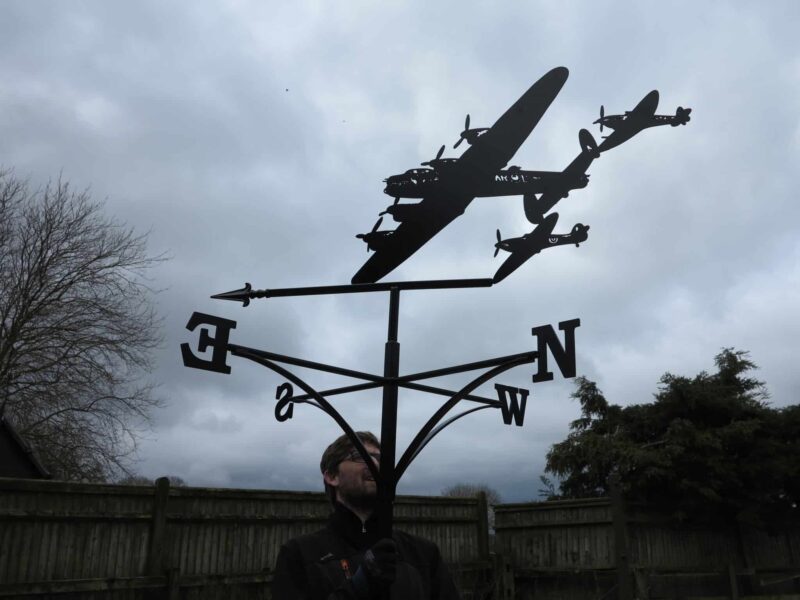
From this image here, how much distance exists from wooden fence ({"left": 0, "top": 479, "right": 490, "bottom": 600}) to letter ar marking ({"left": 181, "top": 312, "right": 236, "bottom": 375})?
5.11 m

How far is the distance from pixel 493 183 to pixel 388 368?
99cm

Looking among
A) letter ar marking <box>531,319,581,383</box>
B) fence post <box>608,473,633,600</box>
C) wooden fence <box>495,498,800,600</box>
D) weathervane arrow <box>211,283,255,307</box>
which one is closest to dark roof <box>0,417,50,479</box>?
wooden fence <box>495,498,800,600</box>

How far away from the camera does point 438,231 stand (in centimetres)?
287

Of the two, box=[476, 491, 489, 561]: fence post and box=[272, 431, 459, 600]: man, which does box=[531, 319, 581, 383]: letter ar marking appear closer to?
box=[272, 431, 459, 600]: man

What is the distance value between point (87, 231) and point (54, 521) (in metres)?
7.77

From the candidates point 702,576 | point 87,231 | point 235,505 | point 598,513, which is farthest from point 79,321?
point 702,576

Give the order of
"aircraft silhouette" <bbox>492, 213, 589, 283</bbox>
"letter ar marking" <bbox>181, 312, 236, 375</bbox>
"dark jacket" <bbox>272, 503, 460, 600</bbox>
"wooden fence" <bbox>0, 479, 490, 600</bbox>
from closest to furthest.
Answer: "dark jacket" <bbox>272, 503, 460, 600</bbox>, "letter ar marking" <bbox>181, 312, 236, 375</bbox>, "aircraft silhouette" <bbox>492, 213, 589, 283</bbox>, "wooden fence" <bbox>0, 479, 490, 600</bbox>

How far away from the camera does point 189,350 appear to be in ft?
7.80

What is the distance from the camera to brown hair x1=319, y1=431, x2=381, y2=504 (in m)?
2.29

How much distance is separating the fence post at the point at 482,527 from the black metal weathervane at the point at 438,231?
25.4 feet

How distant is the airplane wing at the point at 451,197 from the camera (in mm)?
2758

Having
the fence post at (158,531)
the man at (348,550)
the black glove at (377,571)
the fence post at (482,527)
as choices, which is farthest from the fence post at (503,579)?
the black glove at (377,571)

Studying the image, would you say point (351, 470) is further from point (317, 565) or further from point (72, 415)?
point (72, 415)

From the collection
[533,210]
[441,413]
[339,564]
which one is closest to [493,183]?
[533,210]
